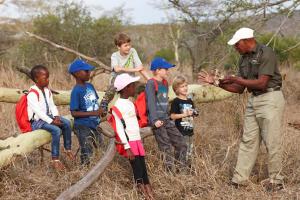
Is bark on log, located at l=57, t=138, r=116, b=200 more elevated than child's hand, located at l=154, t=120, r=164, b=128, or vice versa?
child's hand, located at l=154, t=120, r=164, b=128

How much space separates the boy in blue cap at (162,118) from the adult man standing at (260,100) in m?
0.47

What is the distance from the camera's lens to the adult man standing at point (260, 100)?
4.95m

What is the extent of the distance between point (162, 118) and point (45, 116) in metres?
1.21

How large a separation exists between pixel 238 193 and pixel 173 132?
957 millimetres

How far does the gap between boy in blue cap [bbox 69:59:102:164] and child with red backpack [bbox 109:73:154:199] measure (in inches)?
26.2

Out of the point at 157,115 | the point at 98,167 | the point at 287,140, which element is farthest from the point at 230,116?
the point at 98,167

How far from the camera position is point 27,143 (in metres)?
5.09

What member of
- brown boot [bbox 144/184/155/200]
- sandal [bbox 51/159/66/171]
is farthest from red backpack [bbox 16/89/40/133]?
brown boot [bbox 144/184/155/200]

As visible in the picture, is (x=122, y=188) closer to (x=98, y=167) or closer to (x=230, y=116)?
(x=98, y=167)

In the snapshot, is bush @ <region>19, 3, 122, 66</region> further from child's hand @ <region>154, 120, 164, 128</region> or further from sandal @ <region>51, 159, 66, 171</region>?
child's hand @ <region>154, 120, 164, 128</region>

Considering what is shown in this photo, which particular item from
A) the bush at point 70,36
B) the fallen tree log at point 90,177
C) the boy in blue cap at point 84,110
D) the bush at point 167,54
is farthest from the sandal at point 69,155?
the bush at point 167,54

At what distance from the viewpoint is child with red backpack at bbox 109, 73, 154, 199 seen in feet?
15.5

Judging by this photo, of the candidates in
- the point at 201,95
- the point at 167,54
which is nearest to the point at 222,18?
the point at 201,95

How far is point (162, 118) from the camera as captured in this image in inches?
208
